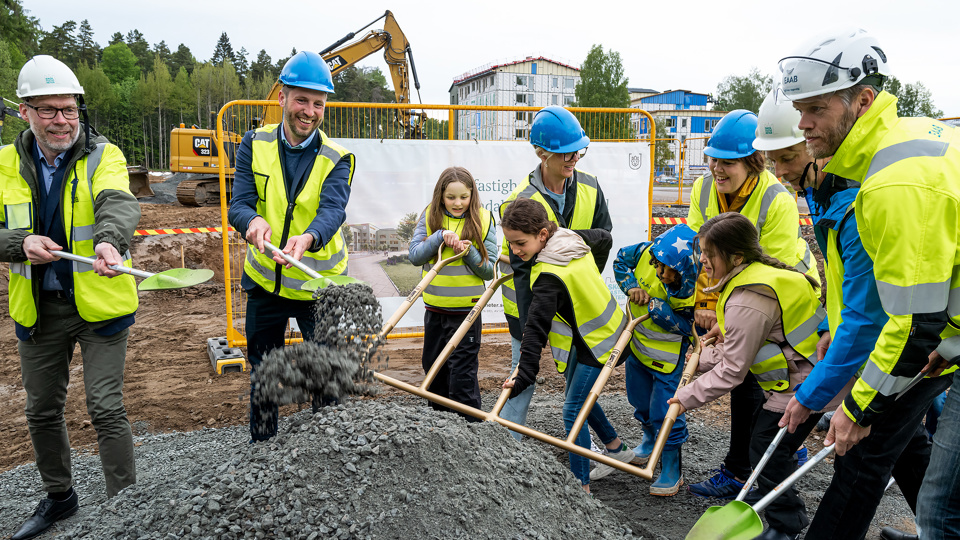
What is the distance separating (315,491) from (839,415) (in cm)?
185

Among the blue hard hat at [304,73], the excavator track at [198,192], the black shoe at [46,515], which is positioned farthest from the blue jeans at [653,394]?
the excavator track at [198,192]

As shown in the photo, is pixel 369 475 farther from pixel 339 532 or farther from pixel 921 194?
pixel 921 194

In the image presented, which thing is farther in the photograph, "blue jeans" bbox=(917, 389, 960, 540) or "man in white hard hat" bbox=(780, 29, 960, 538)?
"blue jeans" bbox=(917, 389, 960, 540)

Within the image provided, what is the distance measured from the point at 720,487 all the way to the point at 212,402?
4061mm

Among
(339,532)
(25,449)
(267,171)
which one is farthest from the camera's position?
(25,449)

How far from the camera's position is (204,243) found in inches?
498

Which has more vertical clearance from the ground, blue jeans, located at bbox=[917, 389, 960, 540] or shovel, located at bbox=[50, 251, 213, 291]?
shovel, located at bbox=[50, 251, 213, 291]

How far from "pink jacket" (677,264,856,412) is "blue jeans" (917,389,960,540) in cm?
79

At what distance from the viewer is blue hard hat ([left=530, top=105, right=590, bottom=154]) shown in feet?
12.5

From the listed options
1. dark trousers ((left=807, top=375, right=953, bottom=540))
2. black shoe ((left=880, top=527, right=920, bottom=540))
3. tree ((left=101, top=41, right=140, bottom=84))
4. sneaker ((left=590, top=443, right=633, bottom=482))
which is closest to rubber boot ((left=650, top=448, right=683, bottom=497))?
sneaker ((left=590, top=443, right=633, bottom=482))

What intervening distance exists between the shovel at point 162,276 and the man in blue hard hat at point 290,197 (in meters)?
0.30

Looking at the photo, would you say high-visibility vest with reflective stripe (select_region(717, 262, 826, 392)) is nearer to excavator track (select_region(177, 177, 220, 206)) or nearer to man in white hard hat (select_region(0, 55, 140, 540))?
man in white hard hat (select_region(0, 55, 140, 540))

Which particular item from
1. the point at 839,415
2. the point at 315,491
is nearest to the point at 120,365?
the point at 315,491

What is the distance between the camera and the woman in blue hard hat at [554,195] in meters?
3.81
